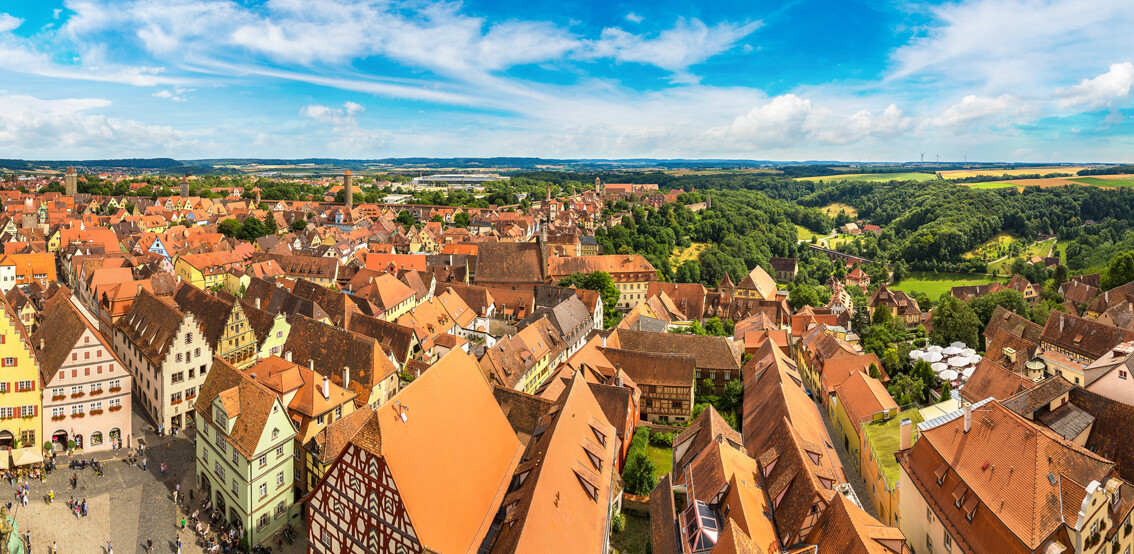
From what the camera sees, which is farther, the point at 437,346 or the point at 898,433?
the point at 437,346

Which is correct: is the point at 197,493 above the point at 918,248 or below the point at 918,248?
below

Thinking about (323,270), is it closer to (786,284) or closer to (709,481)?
(709,481)

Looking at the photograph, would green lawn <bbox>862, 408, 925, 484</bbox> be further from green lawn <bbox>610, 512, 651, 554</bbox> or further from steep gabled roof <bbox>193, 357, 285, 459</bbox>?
steep gabled roof <bbox>193, 357, 285, 459</bbox>

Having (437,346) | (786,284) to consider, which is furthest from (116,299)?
(786,284)

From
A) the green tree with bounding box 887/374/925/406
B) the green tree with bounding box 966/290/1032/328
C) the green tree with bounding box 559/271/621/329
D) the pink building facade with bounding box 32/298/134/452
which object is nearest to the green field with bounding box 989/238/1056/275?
the green tree with bounding box 966/290/1032/328

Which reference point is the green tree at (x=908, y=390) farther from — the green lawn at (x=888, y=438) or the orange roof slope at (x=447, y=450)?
the orange roof slope at (x=447, y=450)

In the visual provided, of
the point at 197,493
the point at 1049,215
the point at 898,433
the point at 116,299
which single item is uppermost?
the point at 1049,215

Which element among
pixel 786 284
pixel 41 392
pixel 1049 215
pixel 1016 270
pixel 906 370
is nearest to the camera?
pixel 41 392
